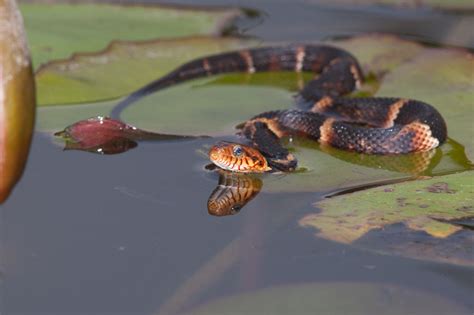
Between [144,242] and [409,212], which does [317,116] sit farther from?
[144,242]

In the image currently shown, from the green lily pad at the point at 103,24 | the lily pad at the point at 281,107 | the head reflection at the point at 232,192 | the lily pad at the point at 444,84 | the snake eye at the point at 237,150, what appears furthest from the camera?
the green lily pad at the point at 103,24

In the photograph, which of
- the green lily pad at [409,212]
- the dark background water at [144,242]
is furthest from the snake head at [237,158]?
the green lily pad at [409,212]

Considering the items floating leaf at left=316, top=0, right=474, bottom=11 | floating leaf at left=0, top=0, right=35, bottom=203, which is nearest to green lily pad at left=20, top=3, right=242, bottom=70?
floating leaf at left=316, top=0, right=474, bottom=11

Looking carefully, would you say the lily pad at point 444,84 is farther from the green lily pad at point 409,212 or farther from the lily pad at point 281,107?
the green lily pad at point 409,212

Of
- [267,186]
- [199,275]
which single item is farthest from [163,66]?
[199,275]

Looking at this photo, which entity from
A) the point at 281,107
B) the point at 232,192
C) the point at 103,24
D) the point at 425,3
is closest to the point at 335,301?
the point at 232,192

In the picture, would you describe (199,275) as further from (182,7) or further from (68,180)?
(182,7)

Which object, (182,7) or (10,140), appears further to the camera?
(182,7)
